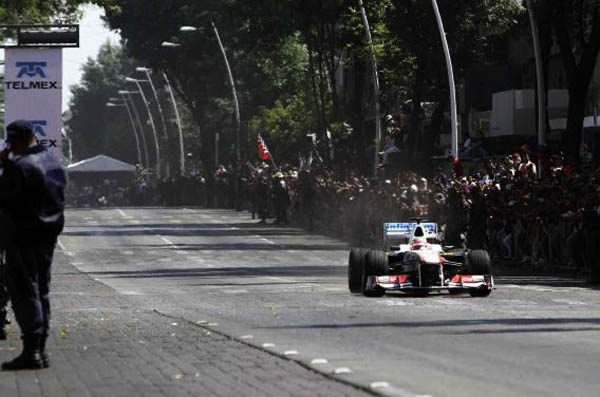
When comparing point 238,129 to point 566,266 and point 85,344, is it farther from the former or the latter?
point 85,344

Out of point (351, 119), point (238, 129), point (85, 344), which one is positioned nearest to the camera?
point (85, 344)

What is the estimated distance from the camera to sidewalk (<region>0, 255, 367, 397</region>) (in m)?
12.6

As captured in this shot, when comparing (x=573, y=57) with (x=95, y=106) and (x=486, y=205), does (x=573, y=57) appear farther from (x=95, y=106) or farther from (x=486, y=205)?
(x=95, y=106)

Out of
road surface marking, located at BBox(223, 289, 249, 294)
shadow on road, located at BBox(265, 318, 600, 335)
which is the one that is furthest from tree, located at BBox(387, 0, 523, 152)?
shadow on road, located at BBox(265, 318, 600, 335)

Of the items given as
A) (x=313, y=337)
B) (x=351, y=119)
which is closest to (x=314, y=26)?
(x=351, y=119)

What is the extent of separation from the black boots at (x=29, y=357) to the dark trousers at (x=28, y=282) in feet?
0.19

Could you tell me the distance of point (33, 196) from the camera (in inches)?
574

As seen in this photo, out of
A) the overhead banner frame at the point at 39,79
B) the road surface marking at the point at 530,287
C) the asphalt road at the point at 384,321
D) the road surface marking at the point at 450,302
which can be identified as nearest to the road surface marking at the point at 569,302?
the asphalt road at the point at 384,321

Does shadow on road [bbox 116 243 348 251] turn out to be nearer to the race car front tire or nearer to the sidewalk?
the race car front tire

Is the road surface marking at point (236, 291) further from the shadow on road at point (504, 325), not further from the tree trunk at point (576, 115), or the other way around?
the tree trunk at point (576, 115)

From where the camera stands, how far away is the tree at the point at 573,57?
40281 millimetres

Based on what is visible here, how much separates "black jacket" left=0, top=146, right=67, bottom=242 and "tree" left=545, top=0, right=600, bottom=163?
2637cm

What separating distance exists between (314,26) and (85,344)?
158 feet

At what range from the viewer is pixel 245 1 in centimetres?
6650
